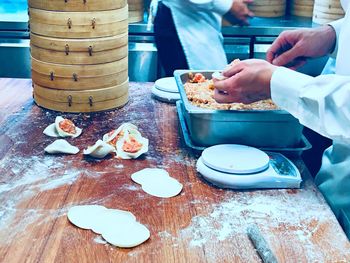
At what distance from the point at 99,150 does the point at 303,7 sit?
7.97 ft

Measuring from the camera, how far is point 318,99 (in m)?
1.12

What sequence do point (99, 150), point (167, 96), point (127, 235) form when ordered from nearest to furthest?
point (127, 235) → point (99, 150) → point (167, 96)

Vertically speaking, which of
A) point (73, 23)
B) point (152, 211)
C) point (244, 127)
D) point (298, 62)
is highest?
point (73, 23)

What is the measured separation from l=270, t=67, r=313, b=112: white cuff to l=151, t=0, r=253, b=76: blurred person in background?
4.61ft

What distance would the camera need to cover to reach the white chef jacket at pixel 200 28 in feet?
8.37

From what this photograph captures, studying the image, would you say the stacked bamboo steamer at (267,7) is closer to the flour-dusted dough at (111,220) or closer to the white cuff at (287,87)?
the white cuff at (287,87)

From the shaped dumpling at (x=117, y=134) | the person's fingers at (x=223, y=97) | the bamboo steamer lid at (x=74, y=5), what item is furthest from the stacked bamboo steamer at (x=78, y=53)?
the person's fingers at (x=223, y=97)

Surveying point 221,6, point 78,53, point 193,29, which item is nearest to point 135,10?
point 193,29

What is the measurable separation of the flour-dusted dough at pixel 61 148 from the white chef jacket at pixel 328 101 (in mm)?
591

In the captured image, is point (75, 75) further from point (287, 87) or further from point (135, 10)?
point (135, 10)

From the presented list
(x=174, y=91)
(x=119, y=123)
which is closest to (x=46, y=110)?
(x=119, y=123)

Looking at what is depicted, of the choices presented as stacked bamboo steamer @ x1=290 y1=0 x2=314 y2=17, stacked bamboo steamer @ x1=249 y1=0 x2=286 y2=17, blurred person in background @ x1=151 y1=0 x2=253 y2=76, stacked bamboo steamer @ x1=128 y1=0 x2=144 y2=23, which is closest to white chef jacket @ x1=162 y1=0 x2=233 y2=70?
blurred person in background @ x1=151 y1=0 x2=253 y2=76

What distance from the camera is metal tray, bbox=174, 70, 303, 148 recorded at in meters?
1.33

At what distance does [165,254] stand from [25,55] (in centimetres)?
226
